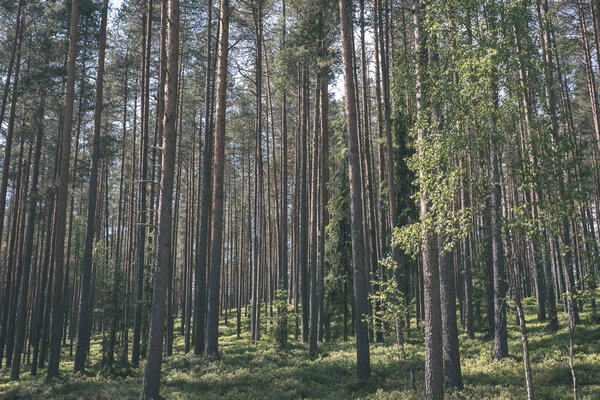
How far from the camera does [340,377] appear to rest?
1225 centimetres

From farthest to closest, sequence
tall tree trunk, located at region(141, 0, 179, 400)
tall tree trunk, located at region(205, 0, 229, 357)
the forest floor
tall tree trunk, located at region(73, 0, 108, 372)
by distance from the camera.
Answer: tall tree trunk, located at region(73, 0, 108, 372)
tall tree trunk, located at region(205, 0, 229, 357)
the forest floor
tall tree trunk, located at region(141, 0, 179, 400)

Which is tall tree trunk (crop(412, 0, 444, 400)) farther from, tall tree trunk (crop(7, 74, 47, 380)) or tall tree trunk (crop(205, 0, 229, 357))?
tall tree trunk (crop(7, 74, 47, 380))

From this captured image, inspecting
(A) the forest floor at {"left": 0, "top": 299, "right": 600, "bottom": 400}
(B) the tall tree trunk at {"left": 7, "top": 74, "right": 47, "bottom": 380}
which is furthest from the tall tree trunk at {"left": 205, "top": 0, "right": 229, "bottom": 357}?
(B) the tall tree trunk at {"left": 7, "top": 74, "right": 47, "bottom": 380}

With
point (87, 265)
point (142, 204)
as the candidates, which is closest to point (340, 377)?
point (87, 265)

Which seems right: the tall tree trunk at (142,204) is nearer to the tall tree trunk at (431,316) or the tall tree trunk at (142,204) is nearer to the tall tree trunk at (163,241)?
the tall tree trunk at (163,241)

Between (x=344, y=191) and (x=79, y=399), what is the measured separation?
44.6 ft

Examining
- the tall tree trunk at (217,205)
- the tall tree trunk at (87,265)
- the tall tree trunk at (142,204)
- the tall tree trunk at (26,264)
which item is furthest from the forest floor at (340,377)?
the tall tree trunk at (26,264)

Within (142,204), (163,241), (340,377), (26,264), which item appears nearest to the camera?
(163,241)

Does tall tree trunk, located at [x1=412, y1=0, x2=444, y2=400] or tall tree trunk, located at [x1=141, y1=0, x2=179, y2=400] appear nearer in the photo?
tall tree trunk, located at [x1=412, y1=0, x2=444, y2=400]

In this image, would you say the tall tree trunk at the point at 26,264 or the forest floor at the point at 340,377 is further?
the tall tree trunk at the point at 26,264

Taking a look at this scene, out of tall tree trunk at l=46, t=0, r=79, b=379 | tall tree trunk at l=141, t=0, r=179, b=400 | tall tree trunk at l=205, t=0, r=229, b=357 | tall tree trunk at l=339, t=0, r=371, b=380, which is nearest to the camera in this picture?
tall tree trunk at l=141, t=0, r=179, b=400

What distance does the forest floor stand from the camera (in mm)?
10531

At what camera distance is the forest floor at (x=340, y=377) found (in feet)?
34.6

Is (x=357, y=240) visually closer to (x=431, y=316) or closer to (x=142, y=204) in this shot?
(x=431, y=316)
